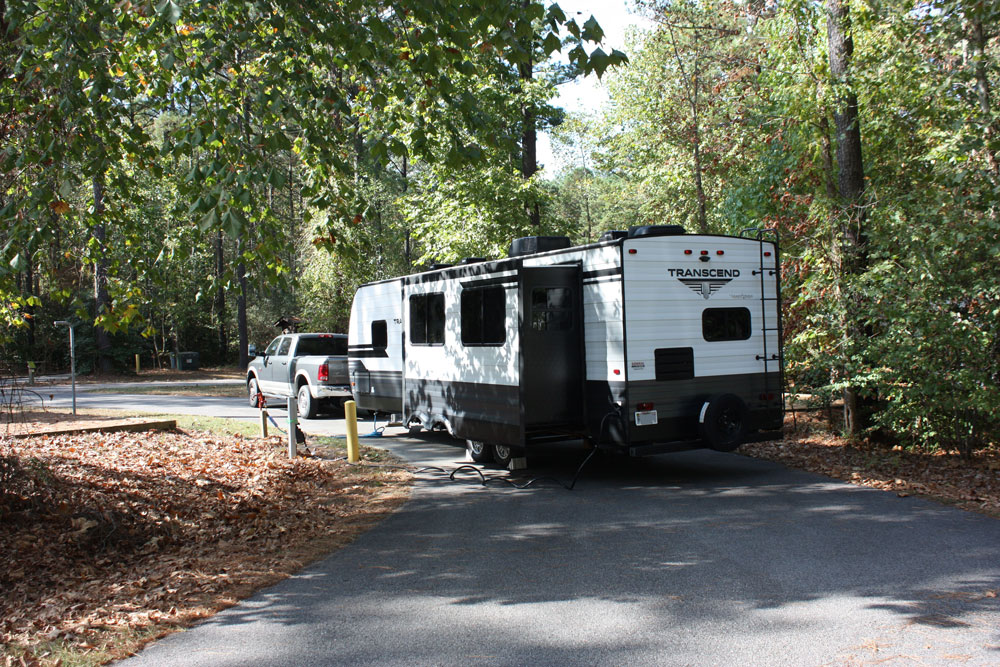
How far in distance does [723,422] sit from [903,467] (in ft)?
7.35

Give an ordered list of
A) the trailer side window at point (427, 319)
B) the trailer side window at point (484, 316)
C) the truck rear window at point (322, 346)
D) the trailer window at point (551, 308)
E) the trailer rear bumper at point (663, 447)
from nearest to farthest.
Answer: the trailer rear bumper at point (663, 447), the trailer window at point (551, 308), the trailer side window at point (484, 316), the trailer side window at point (427, 319), the truck rear window at point (322, 346)

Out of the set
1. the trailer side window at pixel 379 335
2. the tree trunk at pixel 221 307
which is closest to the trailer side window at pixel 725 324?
the trailer side window at pixel 379 335

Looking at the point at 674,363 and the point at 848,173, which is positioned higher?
the point at 848,173

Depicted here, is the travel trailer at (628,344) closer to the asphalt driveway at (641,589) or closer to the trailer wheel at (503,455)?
the trailer wheel at (503,455)

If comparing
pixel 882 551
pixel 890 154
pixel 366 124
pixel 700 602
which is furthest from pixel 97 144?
pixel 890 154

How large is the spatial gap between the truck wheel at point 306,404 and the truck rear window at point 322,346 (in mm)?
775

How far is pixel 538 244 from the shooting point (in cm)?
1074

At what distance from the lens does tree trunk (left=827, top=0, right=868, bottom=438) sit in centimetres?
1043

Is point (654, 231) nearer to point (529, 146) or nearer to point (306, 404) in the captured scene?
point (306, 404)

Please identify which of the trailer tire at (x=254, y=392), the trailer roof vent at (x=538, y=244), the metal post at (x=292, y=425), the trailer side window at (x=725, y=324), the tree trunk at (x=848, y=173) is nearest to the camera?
the trailer side window at (x=725, y=324)

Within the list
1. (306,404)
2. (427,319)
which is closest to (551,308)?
(427,319)

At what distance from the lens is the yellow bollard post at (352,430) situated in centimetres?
1094

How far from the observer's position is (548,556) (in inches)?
252

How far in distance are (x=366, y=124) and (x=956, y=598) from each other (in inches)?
292
